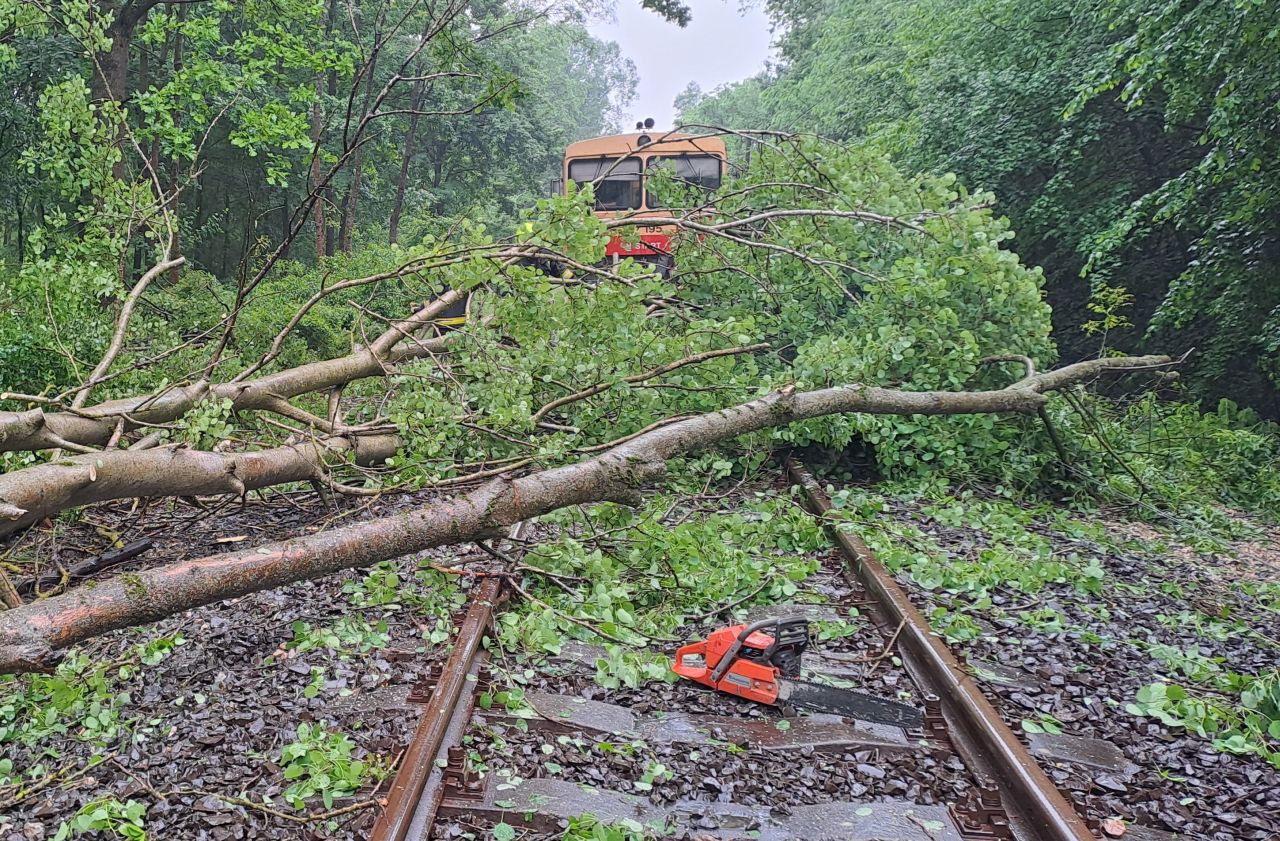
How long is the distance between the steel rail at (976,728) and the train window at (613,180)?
1021 centimetres

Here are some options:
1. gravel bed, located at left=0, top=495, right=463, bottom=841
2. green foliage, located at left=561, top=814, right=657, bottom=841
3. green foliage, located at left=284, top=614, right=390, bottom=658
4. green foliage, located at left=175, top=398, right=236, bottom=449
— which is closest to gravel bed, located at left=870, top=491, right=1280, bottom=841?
green foliage, located at left=561, top=814, right=657, bottom=841

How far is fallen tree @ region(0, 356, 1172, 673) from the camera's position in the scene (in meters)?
2.26

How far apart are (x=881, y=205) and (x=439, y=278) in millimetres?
3825

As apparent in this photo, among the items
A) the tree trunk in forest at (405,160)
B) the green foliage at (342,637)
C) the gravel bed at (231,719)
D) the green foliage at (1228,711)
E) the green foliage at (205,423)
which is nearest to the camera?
the gravel bed at (231,719)

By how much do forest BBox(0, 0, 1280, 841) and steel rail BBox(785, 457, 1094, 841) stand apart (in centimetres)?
2

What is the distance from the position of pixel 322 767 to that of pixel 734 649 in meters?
1.48

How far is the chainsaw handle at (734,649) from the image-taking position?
9.68 ft

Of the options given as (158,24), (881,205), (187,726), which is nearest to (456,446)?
(187,726)

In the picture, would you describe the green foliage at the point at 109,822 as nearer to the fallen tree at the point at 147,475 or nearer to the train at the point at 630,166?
the fallen tree at the point at 147,475

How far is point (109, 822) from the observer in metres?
2.08

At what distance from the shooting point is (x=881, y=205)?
21.7 feet

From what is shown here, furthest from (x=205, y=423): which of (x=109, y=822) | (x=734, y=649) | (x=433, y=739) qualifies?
(x=734, y=649)

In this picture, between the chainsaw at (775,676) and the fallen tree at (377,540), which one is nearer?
the fallen tree at (377,540)

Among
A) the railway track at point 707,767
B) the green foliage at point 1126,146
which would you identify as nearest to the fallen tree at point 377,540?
the railway track at point 707,767
